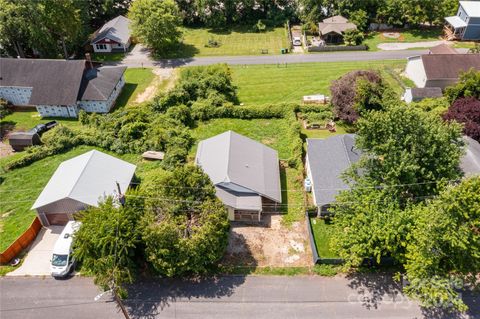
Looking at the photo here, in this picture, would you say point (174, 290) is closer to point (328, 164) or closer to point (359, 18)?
point (328, 164)

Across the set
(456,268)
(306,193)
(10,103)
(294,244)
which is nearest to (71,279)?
(294,244)

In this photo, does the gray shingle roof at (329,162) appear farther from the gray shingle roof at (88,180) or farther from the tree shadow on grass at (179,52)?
the tree shadow on grass at (179,52)

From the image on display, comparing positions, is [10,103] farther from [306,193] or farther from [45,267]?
[306,193]

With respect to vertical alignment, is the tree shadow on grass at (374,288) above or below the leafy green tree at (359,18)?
below

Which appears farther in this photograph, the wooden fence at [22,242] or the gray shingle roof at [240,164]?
the gray shingle roof at [240,164]

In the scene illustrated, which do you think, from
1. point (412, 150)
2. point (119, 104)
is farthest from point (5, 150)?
point (412, 150)

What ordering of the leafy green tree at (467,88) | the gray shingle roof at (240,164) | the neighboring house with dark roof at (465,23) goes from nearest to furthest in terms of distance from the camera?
1. the gray shingle roof at (240,164)
2. the leafy green tree at (467,88)
3. the neighboring house with dark roof at (465,23)

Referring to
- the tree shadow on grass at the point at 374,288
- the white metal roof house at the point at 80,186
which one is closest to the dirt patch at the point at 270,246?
the tree shadow on grass at the point at 374,288
